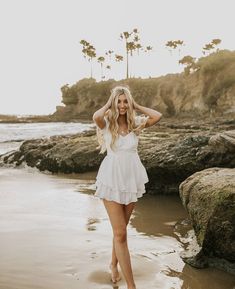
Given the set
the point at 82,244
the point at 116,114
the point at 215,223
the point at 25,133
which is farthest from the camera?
the point at 25,133

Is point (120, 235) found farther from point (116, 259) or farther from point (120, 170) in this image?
point (120, 170)

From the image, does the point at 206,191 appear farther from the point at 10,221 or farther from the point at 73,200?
the point at 73,200

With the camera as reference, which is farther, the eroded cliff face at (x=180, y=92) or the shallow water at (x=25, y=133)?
the eroded cliff face at (x=180, y=92)

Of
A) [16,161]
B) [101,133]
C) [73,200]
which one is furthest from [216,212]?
[16,161]

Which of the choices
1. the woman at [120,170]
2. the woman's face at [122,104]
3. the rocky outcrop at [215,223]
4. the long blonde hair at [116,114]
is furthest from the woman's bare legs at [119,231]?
the rocky outcrop at [215,223]

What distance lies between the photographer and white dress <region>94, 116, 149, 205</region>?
3.98 meters

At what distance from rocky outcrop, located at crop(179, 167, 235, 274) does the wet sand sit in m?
0.16

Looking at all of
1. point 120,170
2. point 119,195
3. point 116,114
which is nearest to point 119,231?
point 119,195

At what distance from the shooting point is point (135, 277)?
4344mm

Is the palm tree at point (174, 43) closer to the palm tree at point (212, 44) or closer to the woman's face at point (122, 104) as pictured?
the palm tree at point (212, 44)

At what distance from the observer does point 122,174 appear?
4008mm

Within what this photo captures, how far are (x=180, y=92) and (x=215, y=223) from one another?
61215 mm

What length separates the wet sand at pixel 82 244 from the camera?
13.9ft

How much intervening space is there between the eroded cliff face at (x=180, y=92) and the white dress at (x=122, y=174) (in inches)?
1859
